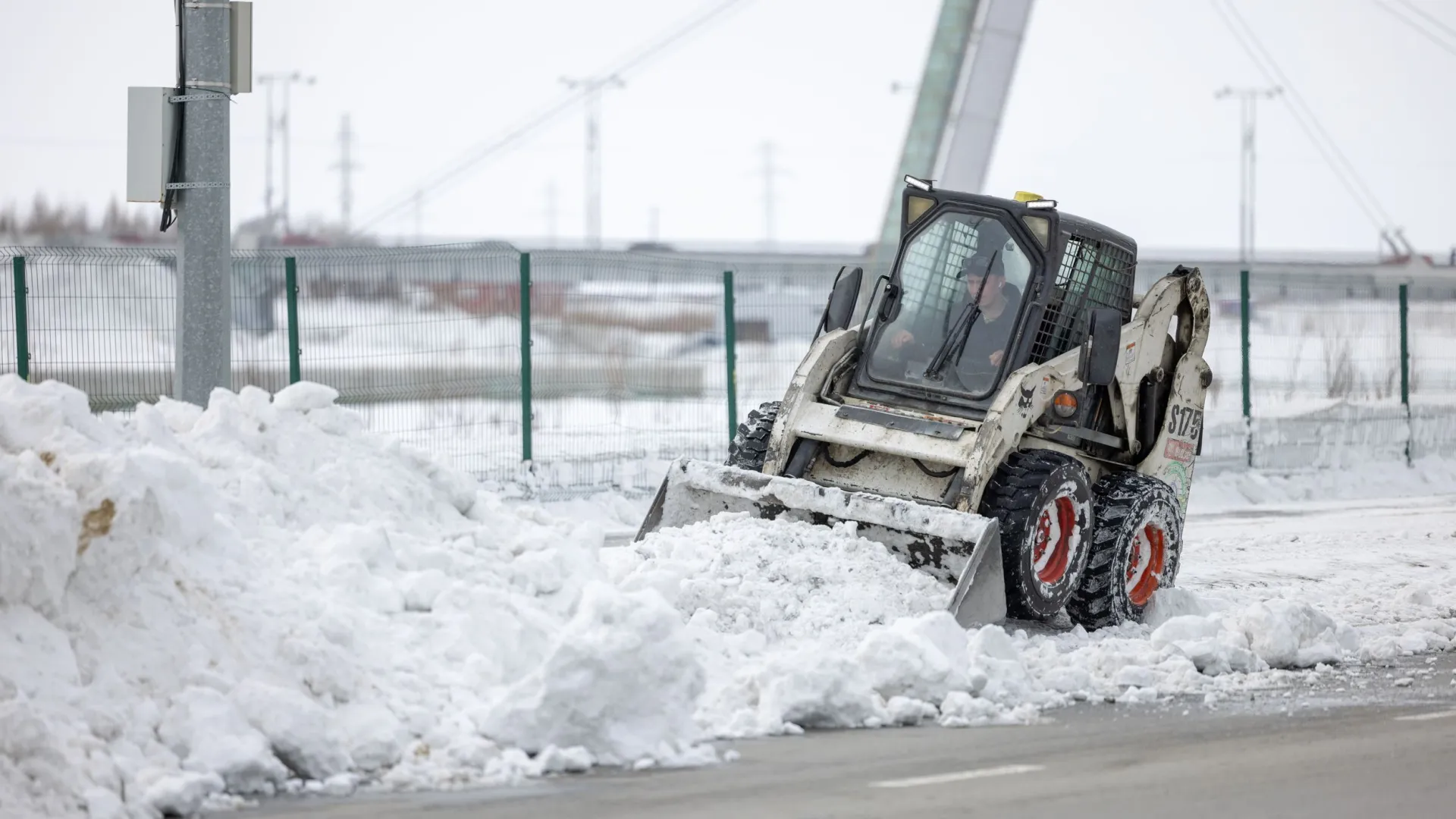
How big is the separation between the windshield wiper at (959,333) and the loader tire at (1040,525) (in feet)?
2.67

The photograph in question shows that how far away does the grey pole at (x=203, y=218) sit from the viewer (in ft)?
35.0

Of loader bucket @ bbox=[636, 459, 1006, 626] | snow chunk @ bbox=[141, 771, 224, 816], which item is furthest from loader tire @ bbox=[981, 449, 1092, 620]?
snow chunk @ bbox=[141, 771, 224, 816]

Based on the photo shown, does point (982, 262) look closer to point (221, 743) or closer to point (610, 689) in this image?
point (610, 689)

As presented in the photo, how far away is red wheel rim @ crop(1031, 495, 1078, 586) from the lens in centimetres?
1022

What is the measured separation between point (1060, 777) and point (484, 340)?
9.76 meters

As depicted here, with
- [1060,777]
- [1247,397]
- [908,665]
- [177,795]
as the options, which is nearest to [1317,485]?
[1247,397]

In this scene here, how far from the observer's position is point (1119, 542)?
10.5 m

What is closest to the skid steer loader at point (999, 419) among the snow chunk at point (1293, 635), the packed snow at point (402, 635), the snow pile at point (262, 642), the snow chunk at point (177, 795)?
the packed snow at point (402, 635)

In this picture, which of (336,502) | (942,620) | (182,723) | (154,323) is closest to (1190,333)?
(942,620)

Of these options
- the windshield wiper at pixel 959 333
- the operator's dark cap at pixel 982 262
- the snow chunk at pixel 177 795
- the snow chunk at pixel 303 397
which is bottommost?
the snow chunk at pixel 177 795

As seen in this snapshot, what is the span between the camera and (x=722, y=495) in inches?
425

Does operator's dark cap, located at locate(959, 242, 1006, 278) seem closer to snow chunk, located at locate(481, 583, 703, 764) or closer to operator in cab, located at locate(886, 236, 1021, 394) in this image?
operator in cab, located at locate(886, 236, 1021, 394)

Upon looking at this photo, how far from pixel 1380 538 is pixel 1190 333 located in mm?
4415

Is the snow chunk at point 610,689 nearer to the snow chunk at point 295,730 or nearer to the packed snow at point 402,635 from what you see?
the packed snow at point 402,635
